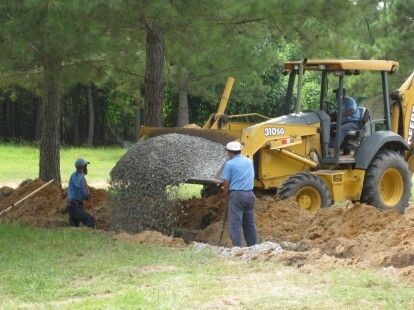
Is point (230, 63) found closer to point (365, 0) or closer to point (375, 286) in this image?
point (365, 0)

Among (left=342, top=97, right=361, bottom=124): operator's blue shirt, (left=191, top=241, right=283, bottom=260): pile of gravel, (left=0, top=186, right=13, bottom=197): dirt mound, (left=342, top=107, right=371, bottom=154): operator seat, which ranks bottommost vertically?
(left=191, top=241, right=283, bottom=260): pile of gravel

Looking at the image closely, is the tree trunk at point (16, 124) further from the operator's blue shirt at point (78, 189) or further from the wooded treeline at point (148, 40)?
the operator's blue shirt at point (78, 189)

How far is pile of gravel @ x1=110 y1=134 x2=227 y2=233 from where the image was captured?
41.5 ft

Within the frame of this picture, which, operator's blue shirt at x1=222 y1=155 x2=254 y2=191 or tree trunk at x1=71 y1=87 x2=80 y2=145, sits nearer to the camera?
operator's blue shirt at x1=222 y1=155 x2=254 y2=191

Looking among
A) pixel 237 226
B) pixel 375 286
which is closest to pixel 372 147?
pixel 237 226

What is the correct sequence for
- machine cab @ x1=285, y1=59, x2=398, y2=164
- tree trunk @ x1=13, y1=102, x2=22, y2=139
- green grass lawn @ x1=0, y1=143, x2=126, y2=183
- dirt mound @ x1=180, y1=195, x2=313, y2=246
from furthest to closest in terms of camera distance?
tree trunk @ x1=13, y1=102, x2=22, y2=139 → green grass lawn @ x1=0, y1=143, x2=126, y2=183 → machine cab @ x1=285, y1=59, x2=398, y2=164 → dirt mound @ x1=180, y1=195, x2=313, y2=246

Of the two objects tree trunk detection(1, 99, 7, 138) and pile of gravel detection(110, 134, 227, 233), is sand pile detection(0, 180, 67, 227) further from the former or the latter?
tree trunk detection(1, 99, 7, 138)

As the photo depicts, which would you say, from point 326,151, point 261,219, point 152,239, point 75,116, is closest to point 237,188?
point 152,239

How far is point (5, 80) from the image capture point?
18656 millimetres

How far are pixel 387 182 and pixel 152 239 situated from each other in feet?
18.9

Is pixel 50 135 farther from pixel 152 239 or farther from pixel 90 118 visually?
pixel 90 118

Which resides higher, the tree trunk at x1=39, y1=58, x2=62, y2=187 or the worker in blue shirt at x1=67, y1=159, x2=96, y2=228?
the tree trunk at x1=39, y1=58, x2=62, y2=187

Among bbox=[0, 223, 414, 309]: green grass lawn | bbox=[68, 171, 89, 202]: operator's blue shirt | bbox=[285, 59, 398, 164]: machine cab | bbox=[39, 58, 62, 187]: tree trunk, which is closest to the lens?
bbox=[0, 223, 414, 309]: green grass lawn

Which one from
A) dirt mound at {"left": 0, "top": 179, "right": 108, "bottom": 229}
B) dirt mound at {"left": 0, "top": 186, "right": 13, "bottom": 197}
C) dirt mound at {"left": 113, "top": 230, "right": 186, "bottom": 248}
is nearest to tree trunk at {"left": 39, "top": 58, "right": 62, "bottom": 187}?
dirt mound at {"left": 0, "top": 179, "right": 108, "bottom": 229}
